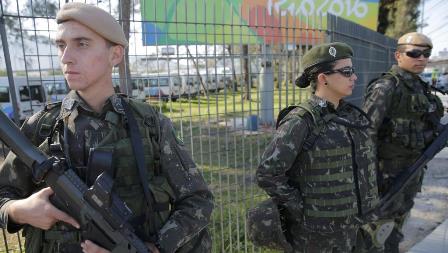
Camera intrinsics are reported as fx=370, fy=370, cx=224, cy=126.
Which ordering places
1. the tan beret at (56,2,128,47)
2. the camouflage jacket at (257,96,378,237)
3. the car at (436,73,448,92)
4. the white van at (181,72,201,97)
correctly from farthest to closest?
1. the car at (436,73,448,92)
2. the white van at (181,72,201,97)
3. the camouflage jacket at (257,96,378,237)
4. the tan beret at (56,2,128,47)

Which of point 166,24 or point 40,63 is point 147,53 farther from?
point 40,63

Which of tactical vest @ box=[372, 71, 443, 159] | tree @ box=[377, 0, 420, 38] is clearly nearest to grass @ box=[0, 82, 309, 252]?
tactical vest @ box=[372, 71, 443, 159]

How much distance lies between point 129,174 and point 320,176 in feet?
3.84

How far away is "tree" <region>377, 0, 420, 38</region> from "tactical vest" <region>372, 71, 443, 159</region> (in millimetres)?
12399

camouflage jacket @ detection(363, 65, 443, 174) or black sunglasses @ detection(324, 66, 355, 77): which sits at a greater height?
black sunglasses @ detection(324, 66, 355, 77)

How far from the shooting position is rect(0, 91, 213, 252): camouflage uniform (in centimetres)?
135

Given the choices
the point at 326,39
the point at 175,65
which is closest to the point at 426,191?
the point at 326,39

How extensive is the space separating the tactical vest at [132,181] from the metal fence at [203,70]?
0.56 meters

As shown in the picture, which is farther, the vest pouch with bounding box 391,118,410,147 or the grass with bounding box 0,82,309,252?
the vest pouch with bounding box 391,118,410,147

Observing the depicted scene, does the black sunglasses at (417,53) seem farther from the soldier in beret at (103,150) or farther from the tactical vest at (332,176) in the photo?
the soldier in beret at (103,150)

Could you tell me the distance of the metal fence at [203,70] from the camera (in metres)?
1.96

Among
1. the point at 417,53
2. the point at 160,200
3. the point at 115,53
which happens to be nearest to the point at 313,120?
the point at 160,200

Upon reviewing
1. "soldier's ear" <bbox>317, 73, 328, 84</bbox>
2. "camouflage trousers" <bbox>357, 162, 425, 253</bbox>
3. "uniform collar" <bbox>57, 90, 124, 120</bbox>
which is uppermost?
"soldier's ear" <bbox>317, 73, 328, 84</bbox>

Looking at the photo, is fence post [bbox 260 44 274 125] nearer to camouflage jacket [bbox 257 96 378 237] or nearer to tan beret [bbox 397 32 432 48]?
camouflage jacket [bbox 257 96 378 237]
